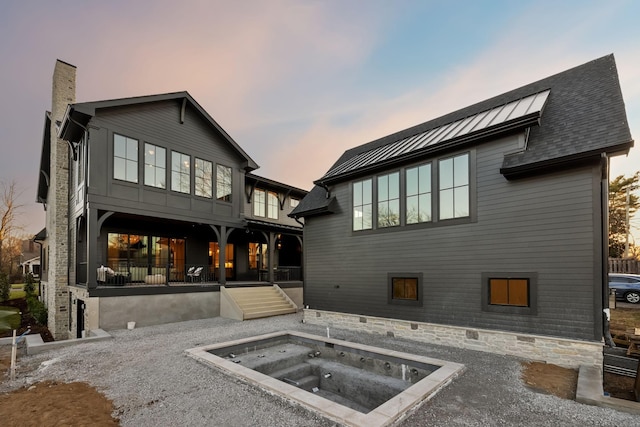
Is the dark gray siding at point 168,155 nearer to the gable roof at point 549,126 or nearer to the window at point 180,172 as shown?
the window at point 180,172

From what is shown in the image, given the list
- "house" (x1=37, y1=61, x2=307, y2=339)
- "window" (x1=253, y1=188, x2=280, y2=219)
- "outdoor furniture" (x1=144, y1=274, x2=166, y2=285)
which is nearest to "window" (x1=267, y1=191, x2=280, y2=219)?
"window" (x1=253, y1=188, x2=280, y2=219)

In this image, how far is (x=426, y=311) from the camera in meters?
8.27

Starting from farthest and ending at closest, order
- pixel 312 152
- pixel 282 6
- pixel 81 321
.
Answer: pixel 312 152 < pixel 282 6 < pixel 81 321

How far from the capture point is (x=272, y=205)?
689 inches

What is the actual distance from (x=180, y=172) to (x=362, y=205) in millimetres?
7578

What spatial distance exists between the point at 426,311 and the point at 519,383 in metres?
3.12

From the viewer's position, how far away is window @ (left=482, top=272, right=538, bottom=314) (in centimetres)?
667

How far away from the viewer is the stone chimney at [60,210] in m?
12.5

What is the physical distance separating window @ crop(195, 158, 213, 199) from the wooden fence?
75.3ft

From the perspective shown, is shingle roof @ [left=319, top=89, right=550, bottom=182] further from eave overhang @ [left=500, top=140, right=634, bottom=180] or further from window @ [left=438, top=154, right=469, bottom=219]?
eave overhang @ [left=500, top=140, right=634, bottom=180]

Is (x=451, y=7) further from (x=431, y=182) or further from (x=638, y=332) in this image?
(x=638, y=332)

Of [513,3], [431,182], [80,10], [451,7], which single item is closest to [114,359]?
[431,182]

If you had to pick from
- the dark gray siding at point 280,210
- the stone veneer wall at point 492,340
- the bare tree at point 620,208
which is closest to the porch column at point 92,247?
the dark gray siding at point 280,210

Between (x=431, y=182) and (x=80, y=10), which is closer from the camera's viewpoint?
(x=431, y=182)
